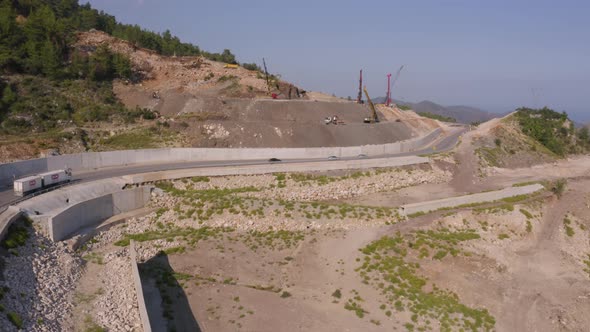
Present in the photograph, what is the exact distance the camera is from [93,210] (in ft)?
112

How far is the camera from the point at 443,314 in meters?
25.2

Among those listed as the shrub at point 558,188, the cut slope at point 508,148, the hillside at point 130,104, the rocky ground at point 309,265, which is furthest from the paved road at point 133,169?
the shrub at point 558,188

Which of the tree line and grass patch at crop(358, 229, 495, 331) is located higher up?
the tree line

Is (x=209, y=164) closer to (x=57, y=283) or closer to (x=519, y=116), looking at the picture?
(x=57, y=283)

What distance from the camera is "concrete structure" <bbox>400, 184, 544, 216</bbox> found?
1602 inches

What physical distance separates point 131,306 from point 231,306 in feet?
19.5

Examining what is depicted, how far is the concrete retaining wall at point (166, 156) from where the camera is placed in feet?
122

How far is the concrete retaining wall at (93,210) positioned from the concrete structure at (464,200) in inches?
999

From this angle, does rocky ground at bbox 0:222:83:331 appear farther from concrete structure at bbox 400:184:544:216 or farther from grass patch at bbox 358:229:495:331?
concrete structure at bbox 400:184:544:216

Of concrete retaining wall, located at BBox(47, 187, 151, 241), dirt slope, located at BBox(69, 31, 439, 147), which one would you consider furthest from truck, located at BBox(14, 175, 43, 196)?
dirt slope, located at BBox(69, 31, 439, 147)

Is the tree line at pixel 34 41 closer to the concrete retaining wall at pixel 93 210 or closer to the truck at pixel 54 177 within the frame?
the truck at pixel 54 177

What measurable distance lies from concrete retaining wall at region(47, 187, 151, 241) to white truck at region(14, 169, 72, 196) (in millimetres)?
3680

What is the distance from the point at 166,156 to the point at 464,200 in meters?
34.1

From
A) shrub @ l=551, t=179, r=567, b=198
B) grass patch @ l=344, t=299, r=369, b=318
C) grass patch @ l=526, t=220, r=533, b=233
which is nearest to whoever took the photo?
grass patch @ l=344, t=299, r=369, b=318
